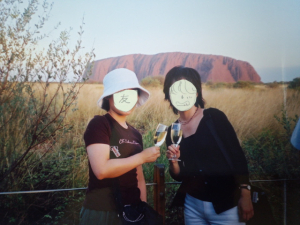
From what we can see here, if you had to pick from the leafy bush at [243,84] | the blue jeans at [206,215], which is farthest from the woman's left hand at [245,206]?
the leafy bush at [243,84]

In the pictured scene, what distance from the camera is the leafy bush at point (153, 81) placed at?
88.9 inches

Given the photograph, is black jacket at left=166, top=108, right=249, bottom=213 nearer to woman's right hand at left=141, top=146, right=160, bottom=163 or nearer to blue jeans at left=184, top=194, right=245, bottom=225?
blue jeans at left=184, top=194, right=245, bottom=225

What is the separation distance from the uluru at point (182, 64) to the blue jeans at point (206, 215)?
1039 millimetres

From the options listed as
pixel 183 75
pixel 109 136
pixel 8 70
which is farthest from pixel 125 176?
pixel 8 70

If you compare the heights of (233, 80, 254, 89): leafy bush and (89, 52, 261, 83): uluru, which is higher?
(89, 52, 261, 83): uluru

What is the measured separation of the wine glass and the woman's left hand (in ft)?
2.48

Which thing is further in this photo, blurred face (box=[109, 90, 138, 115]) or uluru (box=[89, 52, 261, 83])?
uluru (box=[89, 52, 261, 83])

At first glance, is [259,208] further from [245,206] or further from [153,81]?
[153,81]

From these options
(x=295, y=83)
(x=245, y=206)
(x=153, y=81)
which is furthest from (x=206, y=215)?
(x=295, y=83)

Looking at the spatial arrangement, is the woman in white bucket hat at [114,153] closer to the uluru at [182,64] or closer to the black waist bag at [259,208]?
the uluru at [182,64]

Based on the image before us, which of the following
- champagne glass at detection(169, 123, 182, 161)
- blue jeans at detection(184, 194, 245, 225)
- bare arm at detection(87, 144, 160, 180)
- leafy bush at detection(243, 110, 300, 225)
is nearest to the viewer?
bare arm at detection(87, 144, 160, 180)

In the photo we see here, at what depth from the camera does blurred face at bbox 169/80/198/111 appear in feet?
7.36

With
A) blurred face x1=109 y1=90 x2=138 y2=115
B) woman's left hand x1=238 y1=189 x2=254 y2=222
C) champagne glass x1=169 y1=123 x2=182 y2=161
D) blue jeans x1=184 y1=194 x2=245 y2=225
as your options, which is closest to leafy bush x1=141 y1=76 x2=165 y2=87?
blurred face x1=109 y1=90 x2=138 y2=115

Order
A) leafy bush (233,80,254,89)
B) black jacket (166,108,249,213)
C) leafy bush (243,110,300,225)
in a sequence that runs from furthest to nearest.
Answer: leafy bush (243,110,300,225), leafy bush (233,80,254,89), black jacket (166,108,249,213)
